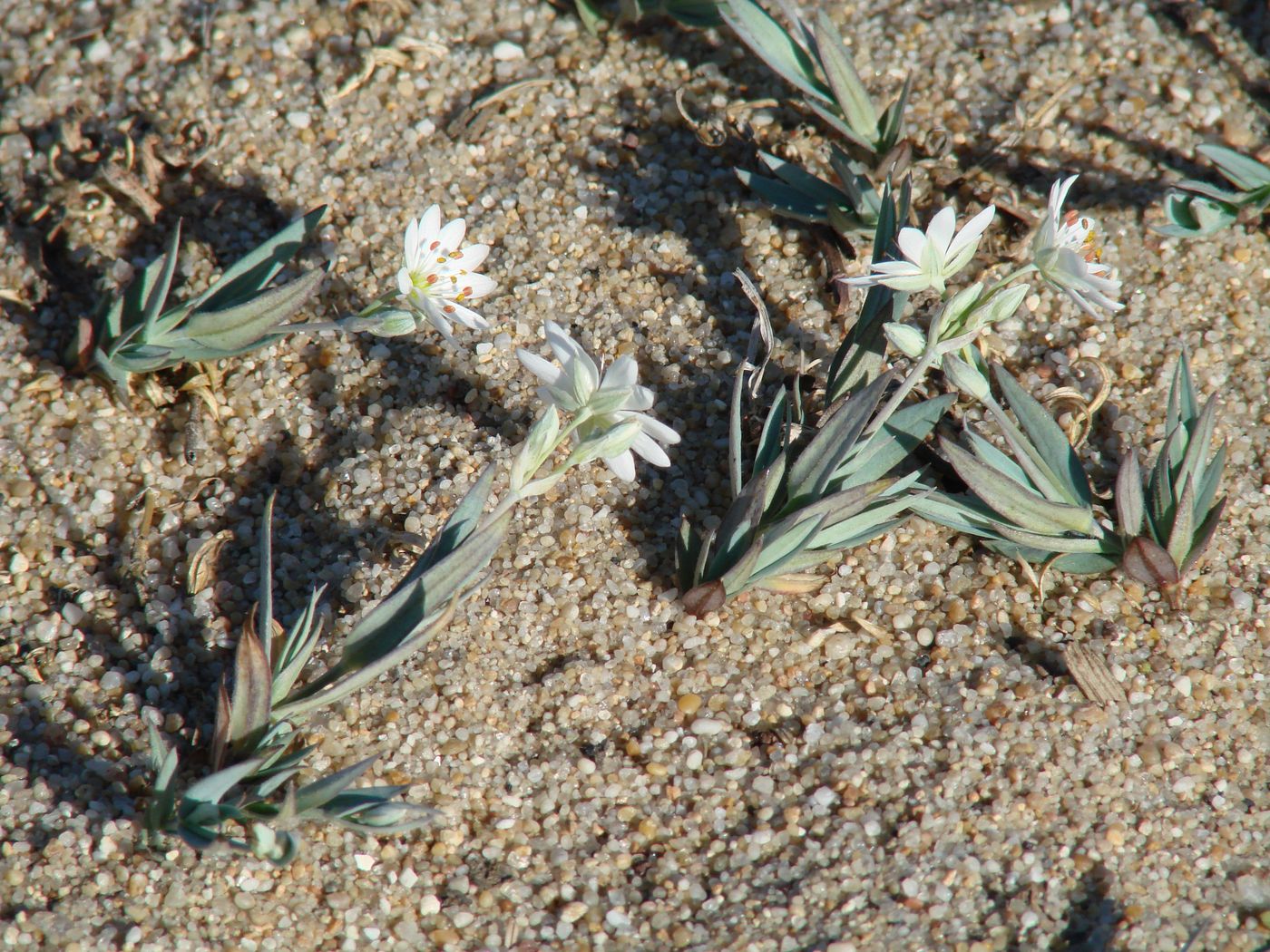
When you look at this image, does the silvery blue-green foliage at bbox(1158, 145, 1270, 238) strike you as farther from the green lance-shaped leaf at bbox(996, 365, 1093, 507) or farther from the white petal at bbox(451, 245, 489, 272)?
the white petal at bbox(451, 245, 489, 272)

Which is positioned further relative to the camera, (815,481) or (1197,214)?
(1197,214)

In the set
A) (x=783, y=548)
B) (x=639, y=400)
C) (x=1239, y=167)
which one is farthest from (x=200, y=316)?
(x=1239, y=167)

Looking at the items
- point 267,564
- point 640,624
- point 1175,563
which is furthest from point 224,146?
point 1175,563

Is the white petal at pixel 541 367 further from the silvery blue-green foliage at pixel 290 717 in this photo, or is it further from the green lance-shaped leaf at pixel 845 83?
the green lance-shaped leaf at pixel 845 83

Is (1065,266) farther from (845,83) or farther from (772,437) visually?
(845,83)

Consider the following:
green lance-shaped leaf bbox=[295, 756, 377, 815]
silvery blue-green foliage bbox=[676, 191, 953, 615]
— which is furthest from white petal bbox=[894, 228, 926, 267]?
green lance-shaped leaf bbox=[295, 756, 377, 815]

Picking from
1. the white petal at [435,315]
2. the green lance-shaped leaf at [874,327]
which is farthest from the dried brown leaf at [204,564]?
the green lance-shaped leaf at [874,327]
